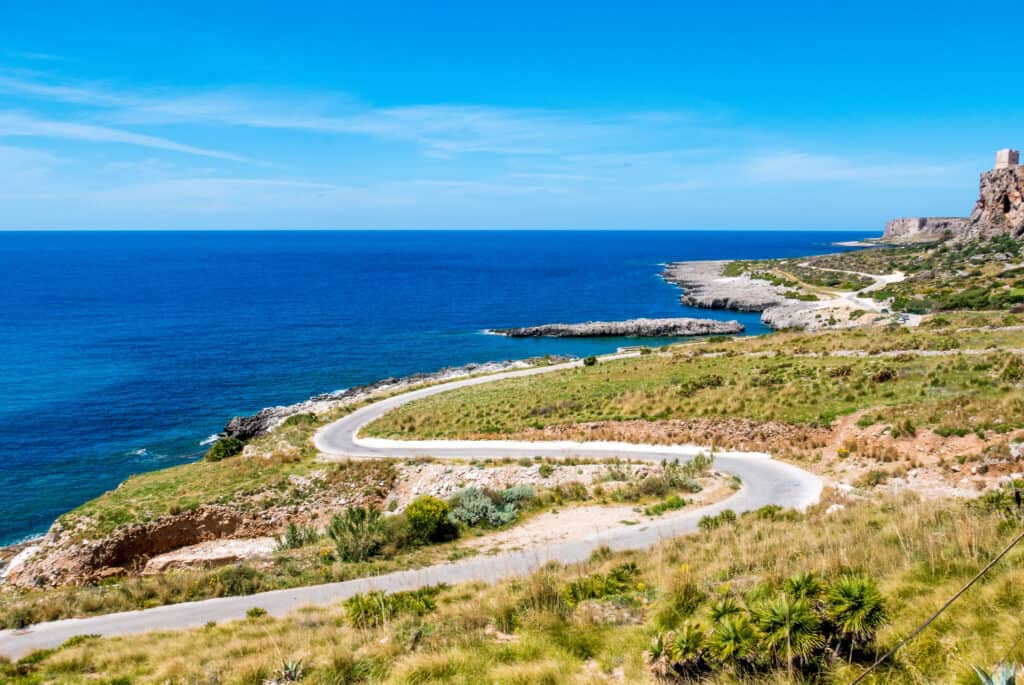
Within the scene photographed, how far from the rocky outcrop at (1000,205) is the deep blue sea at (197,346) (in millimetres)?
66836

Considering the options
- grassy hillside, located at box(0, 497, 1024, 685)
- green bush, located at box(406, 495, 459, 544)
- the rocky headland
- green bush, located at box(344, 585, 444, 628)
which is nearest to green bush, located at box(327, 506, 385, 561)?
green bush, located at box(406, 495, 459, 544)

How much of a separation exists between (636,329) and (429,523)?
67195 millimetres

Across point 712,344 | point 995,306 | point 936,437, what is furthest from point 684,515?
point 995,306

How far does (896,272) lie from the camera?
367ft

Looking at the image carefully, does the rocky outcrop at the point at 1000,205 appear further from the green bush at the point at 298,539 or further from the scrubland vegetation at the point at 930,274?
the green bush at the point at 298,539

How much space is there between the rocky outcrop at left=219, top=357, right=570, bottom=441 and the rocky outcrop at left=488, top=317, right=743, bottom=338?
76.1 ft

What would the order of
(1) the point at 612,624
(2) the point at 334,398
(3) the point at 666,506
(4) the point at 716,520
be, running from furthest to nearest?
(2) the point at 334,398, (3) the point at 666,506, (4) the point at 716,520, (1) the point at 612,624

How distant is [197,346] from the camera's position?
73188 millimetres

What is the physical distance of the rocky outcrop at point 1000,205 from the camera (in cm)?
12206

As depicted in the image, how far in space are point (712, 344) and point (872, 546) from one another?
46395 millimetres

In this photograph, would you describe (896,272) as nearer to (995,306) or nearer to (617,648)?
(995,306)

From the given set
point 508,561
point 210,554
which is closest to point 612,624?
point 508,561

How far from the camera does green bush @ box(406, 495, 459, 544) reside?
18031mm

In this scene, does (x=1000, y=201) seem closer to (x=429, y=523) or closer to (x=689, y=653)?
(x=429, y=523)
